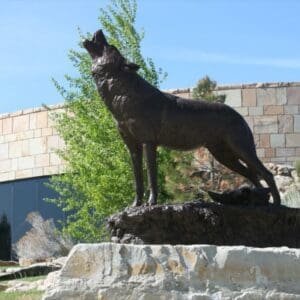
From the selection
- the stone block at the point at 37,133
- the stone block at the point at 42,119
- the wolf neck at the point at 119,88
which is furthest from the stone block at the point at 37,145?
the wolf neck at the point at 119,88

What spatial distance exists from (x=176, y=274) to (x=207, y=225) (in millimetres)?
1547

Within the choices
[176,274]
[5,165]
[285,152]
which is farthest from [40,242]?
[176,274]

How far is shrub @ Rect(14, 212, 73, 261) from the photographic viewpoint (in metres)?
21.7

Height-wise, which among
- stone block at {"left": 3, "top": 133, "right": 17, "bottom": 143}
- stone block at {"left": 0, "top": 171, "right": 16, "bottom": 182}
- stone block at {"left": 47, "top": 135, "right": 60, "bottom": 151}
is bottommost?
stone block at {"left": 0, "top": 171, "right": 16, "bottom": 182}

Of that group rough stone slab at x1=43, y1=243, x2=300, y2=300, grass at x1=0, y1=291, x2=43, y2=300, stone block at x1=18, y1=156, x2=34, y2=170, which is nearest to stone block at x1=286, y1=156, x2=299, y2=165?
stone block at x1=18, y1=156, x2=34, y2=170

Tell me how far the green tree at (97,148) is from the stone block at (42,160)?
4.36 meters

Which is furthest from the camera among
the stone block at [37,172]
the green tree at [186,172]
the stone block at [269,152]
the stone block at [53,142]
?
the stone block at [37,172]

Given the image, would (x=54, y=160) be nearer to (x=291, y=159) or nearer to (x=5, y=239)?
(x=5, y=239)

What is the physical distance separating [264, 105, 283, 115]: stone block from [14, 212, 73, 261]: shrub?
6521 millimetres

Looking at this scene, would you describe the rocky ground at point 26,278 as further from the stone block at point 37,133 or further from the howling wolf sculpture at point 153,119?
the stone block at point 37,133

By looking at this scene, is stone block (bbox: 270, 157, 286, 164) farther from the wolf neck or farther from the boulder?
the wolf neck

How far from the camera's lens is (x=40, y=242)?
74.7 feet

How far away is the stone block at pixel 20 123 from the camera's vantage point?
23062 mm

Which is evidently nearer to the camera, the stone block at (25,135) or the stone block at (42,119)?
the stone block at (42,119)
